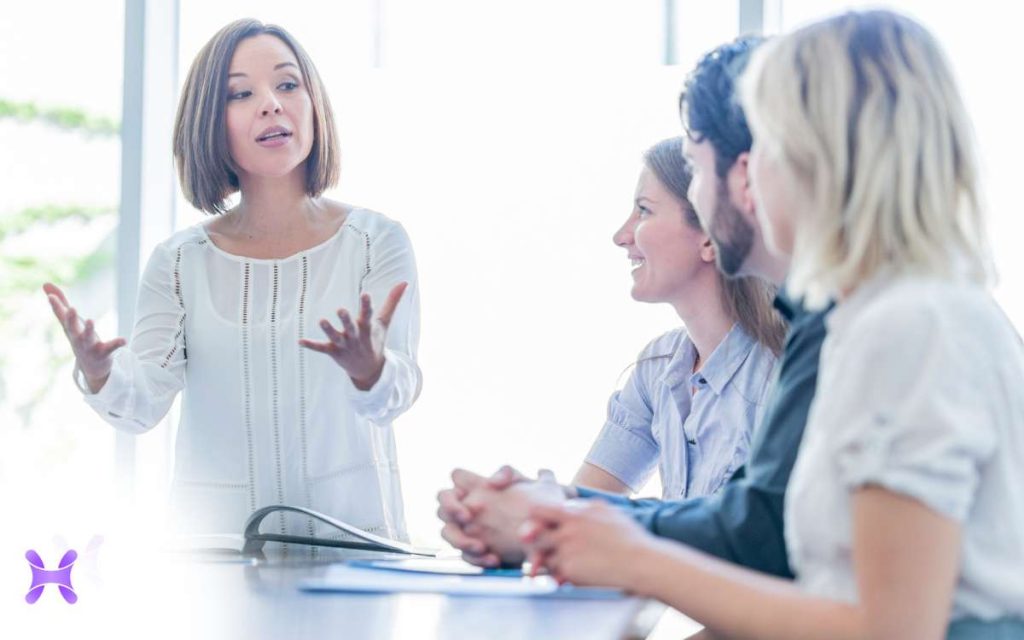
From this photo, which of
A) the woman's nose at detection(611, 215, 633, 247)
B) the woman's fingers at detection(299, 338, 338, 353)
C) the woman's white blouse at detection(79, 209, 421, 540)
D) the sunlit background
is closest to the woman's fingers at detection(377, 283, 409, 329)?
the woman's fingers at detection(299, 338, 338, 353)

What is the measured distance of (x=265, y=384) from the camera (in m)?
2.27

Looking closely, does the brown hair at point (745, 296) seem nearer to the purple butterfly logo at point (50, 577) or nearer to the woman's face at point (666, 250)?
the woman's face at point (666, 250)

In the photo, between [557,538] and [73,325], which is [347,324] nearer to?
[73,325]

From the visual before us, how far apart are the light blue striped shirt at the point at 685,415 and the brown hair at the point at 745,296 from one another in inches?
0.8

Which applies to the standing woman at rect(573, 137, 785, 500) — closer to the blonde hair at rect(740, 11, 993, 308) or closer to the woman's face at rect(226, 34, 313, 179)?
the woman's face at rect(226, 34, 313, 179)

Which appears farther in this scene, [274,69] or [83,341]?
[274,69]

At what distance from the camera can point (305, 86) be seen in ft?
7.98

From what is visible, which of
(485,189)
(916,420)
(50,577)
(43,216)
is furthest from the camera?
(43,216)

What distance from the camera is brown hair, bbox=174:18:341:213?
2.40m

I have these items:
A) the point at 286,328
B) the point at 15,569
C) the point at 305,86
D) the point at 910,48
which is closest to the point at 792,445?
the point at 910,48

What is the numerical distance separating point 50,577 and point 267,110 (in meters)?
1.21

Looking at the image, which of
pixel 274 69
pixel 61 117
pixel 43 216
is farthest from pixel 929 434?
pixel 43 216

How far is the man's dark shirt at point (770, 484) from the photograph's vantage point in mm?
1370

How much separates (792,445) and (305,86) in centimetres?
140
